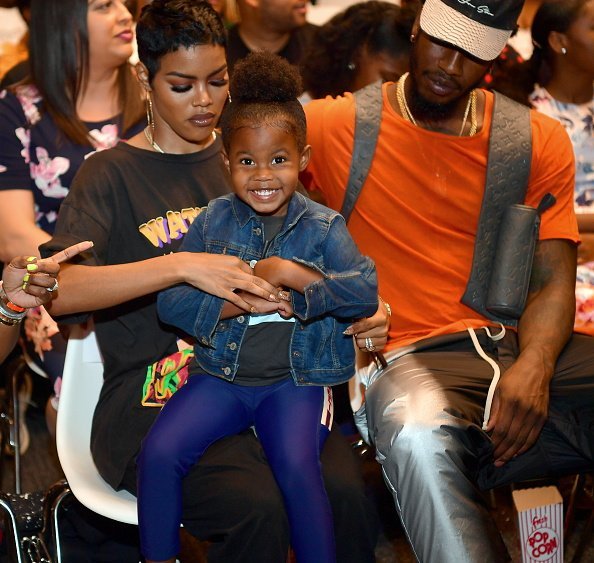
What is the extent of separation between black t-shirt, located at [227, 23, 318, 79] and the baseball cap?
1374mm

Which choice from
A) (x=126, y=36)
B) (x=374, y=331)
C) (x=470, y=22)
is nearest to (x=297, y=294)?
(x=374, y=331)

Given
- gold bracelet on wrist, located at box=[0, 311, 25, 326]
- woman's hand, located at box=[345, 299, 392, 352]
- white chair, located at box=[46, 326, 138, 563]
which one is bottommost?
white chair, located at box=[46, 326, 138, 563]

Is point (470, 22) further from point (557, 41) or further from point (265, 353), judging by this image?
point (557, 41)

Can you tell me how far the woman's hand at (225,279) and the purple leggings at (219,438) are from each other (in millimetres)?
211

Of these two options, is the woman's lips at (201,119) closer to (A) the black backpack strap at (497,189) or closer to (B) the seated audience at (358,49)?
(A) the black backpack strap at (497,189)

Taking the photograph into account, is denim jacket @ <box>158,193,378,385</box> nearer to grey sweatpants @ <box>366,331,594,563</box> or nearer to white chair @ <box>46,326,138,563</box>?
grey sweatpants @ <box>366,331,594,563</box>

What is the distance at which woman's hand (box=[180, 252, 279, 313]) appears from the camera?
2.10 meters

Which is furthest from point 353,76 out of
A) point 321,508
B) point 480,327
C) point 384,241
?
point 321,508

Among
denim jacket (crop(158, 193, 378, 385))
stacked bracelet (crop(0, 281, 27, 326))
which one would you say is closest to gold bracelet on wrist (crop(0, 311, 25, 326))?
stacked bracelet (crop(0, 281, 27, 326))

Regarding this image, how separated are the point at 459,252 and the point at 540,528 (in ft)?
2.47

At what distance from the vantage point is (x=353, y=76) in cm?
344

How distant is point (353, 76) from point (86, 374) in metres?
1.52

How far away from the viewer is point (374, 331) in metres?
2.31

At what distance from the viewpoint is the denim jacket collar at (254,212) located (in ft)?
7.18
